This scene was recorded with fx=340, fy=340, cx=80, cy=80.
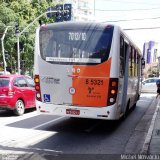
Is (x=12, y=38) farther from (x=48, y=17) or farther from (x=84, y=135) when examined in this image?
(x=84, y=135)

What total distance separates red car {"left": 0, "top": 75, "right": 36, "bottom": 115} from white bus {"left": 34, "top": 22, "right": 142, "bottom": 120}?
3.23m

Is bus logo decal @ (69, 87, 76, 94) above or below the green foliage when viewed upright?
below

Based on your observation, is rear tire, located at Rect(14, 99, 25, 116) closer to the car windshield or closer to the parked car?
the car windshield

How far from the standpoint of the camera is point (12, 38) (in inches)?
1201

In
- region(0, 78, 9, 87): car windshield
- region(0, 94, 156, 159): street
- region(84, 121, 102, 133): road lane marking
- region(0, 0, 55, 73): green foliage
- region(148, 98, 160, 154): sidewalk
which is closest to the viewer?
region(148, 98, 160, 154): sidewalk

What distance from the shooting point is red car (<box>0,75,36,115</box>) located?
41.6ft

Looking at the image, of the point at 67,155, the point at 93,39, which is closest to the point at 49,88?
the point at 93,39

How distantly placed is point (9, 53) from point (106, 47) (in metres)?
25.6

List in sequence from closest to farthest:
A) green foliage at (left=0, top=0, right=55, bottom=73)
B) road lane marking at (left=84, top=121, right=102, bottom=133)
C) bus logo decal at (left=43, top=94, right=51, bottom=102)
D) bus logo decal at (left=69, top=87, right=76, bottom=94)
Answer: bus logo decal at (left=69, top=87, right=76, bottom=94), bus logo decal at (left=43, top=94, right=51, bottom=102), road lane marking at (left=84, top=121, right=102, bottom=133), green foliage at (left=0, top=0, right=55, bottom=73)

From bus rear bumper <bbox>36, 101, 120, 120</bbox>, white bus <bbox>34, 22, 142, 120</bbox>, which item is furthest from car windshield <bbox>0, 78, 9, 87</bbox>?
bus rear bumper <bbox>36, 101, 120, 120</bbox>

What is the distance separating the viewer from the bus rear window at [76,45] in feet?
30.4

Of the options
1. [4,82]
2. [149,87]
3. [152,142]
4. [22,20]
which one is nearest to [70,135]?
[152,142]

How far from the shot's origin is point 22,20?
3164 cm

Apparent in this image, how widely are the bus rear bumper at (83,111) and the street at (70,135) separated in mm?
581
